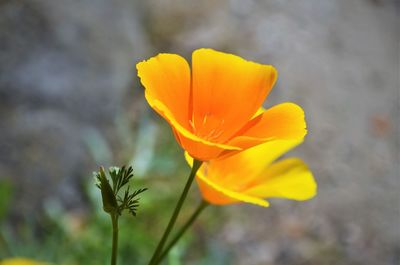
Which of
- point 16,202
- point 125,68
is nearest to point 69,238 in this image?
point 16,202

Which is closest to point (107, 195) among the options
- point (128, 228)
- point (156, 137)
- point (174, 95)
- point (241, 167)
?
point (174, 95)

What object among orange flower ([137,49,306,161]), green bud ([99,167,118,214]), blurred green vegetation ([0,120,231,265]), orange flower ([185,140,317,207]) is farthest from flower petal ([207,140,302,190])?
blurred green vegetation ([0,120,231,265])

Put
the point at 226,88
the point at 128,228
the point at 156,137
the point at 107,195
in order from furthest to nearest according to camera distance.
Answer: the point at 156,137, the point at 128,228, the point at 226,88, the point at 107,195

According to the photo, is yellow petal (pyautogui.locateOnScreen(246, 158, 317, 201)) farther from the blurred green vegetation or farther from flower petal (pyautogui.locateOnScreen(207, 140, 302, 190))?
the blurred green vegetation

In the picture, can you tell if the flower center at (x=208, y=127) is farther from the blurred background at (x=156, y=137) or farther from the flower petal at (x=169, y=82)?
the blurred background at (x=156, y=137)

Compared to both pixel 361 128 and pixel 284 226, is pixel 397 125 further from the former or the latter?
pixel 284 226

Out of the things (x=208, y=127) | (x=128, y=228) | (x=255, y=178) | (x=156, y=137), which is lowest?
(x=156, y=137)

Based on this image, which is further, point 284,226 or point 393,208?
point 393,208

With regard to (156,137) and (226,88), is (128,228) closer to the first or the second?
(156,137)
